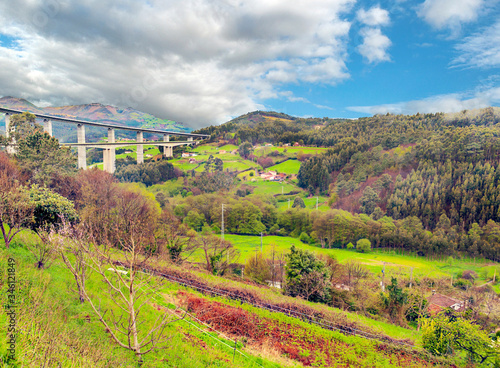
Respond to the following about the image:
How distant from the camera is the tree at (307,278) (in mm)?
17953

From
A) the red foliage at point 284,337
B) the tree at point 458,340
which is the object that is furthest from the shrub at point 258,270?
the tree at point 458,340

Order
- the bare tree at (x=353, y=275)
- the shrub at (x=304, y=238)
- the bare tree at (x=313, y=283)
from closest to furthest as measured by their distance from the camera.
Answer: the bare tree at (x=313, y=283) < the bare tree at (x=353, y=275) < the shrub at (x=304, y=238)

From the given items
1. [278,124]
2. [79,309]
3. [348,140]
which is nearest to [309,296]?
[79,309]

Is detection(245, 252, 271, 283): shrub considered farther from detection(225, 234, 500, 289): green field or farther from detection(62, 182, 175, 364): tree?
detection(62, 182, 175, 364): tree

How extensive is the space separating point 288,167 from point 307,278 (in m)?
66.1

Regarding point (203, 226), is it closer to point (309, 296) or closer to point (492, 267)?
point (309, 296)

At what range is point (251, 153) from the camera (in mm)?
88625

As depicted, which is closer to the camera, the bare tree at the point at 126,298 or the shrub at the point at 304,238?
the bare tree at the point at 126,298

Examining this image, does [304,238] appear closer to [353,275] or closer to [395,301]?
[353,275]

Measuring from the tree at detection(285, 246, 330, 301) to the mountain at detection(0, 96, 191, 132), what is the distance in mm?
45474

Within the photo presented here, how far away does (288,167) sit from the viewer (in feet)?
270

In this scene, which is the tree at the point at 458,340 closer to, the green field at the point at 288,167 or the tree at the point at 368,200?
the tree at the point at 368,200

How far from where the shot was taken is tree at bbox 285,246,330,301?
18.0 meters

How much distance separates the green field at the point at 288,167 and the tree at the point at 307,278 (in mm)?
61945
